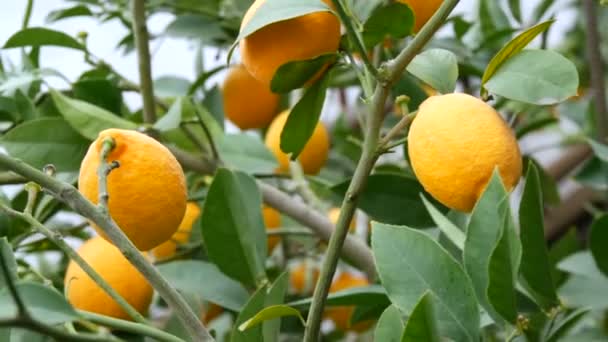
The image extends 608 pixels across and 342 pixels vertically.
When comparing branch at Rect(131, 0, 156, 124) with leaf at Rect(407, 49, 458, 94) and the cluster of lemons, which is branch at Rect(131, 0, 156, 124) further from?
leaf at Rect(407, 49, 458, 94)

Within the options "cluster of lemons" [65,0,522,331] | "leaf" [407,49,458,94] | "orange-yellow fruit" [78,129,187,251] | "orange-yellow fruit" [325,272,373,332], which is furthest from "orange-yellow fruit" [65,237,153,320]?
"orange-yellow fruit" [325,272,373,332]

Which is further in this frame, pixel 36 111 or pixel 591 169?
pixel 591 169

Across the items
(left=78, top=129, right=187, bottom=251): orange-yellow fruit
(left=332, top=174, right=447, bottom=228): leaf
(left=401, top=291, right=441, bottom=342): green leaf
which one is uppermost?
(left=78, top=129, right=187, bottom=251): orange-yellow fruit

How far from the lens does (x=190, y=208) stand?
2.67 ft

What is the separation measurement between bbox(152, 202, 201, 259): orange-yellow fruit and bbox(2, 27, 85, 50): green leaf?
16 cm

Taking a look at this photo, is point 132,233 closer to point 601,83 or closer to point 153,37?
point 153,37

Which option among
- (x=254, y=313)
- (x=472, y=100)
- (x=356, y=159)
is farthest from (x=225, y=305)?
(x=356, y=159)

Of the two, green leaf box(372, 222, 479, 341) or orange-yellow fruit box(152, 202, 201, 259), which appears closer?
green leaf box(372, 222, 479, 341)

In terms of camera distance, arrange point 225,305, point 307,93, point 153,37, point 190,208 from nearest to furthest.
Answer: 1. point 307,93
2. point 225,305
3. point 190,208
4. point 153,37

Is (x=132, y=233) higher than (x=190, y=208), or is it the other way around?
(x=132, y=233)

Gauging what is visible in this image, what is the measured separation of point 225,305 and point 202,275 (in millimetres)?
34

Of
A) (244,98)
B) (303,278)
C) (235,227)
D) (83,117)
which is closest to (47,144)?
(83,117)

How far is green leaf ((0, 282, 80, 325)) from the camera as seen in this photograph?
1.18ft

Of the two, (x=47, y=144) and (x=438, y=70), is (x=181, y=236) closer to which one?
(x=47, y=144)
